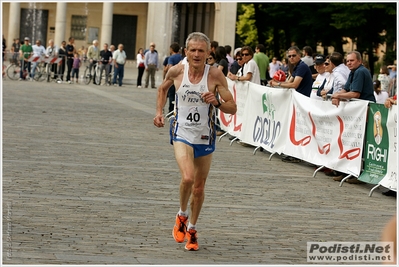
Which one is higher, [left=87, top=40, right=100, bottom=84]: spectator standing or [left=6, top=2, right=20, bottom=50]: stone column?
[left=6, top=2, right=20, bottom=50]: stone column

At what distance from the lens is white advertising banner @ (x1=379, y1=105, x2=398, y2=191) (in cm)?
1208

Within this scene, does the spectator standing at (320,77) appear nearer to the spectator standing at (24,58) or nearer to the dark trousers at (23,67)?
the spectator standing at (24,58)

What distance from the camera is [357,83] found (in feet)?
45.3

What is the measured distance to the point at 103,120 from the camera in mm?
21953

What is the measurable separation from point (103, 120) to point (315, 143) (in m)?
8.22

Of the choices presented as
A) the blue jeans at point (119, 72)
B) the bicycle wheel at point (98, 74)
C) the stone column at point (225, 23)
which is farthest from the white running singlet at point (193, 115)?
the stone column at point (225, 23)

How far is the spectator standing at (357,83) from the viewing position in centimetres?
1380

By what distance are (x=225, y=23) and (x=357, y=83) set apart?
54.5 m

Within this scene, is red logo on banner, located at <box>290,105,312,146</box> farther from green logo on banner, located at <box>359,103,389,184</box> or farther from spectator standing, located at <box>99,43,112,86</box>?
spectator standing, located at <box>99,43,112,86</box>

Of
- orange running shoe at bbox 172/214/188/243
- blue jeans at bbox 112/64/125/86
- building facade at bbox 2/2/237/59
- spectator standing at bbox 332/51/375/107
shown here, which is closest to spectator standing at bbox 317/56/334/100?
spectator standing at bbox 332/51/375/107

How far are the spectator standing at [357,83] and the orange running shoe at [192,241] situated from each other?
6.10 metres

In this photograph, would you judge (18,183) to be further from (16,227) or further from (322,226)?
(322,226)

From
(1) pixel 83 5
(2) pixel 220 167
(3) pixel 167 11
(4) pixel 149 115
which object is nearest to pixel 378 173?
(2) pixel 220 167

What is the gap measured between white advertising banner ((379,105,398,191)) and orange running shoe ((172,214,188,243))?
14.4 ft
